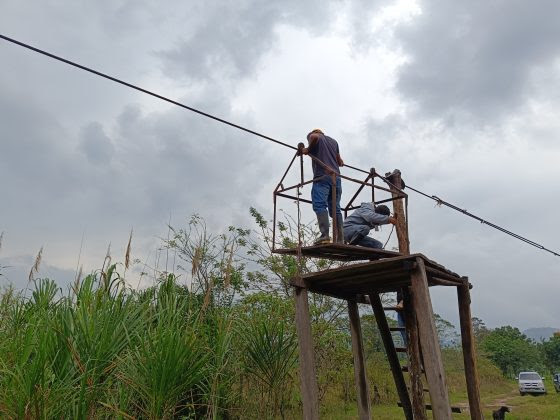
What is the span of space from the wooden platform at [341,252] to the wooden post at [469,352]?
1661 millimetres

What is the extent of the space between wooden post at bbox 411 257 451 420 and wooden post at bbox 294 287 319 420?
1442 millimetres

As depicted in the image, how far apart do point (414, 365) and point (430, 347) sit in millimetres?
1421

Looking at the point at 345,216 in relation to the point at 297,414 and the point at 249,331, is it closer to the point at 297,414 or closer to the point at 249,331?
the point at 249,331

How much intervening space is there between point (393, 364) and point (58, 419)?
482 cm

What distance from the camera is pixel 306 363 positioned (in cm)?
587

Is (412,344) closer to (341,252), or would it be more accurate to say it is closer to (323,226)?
(341,252)

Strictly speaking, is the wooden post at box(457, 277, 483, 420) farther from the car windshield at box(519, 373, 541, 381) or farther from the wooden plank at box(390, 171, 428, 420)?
the car windshield at box(519, 373, 541, 381)

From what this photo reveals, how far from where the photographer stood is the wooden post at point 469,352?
675 cm

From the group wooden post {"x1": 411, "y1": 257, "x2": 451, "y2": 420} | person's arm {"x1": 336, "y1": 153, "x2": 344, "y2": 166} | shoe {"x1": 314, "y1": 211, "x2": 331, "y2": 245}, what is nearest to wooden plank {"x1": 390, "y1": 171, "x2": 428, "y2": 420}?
person's arm {"x1": 336, "y1": 153, "x2": 344, "y2": 166}

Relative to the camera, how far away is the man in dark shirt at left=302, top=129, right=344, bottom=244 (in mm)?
5648

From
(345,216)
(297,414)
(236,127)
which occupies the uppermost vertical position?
(236,127)

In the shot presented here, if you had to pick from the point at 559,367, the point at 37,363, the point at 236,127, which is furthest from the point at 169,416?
the point at 559,367

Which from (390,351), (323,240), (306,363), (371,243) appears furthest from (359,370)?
(323,240)

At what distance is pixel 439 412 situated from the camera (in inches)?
188
